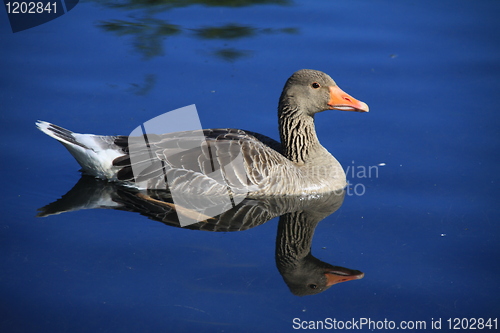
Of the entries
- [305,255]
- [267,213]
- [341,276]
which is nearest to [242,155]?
[267,213]

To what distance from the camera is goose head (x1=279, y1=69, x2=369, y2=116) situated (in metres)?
8.19

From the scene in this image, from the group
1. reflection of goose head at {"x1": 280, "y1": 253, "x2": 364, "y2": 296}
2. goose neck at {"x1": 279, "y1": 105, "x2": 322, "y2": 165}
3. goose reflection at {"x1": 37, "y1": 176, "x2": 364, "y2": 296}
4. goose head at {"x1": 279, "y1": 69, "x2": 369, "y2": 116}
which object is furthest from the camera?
goose neck at {"x1": 279, "y1": 105, "x2": 322, "y2": 165}

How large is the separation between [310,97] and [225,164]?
1.50 metres

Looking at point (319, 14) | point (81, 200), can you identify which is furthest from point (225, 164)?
point (319, 14)

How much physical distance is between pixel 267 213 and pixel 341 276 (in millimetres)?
1626

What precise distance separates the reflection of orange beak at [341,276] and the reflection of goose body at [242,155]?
1.89m

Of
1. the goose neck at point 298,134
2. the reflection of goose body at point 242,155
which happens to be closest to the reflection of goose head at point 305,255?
the reflection of goose body at point 242,155

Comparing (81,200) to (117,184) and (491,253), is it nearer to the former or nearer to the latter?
(117,184)

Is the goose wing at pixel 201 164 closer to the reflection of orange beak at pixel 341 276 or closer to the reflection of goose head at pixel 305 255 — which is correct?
the reflection of goose head at pixel 305 255

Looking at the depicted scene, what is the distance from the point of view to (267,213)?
7.77 meters

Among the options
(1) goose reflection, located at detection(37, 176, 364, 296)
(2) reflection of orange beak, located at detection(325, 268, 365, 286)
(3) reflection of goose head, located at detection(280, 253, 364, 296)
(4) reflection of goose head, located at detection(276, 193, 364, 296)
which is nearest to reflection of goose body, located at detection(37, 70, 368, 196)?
(1) goose reflection, located at detection(37, 176, 364, 296)

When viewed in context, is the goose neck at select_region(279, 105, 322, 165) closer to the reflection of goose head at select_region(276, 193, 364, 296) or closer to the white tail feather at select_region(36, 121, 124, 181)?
the reflection of goose head at select_region(276, 193, 364, 296)

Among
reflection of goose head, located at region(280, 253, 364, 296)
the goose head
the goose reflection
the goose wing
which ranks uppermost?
the goose head

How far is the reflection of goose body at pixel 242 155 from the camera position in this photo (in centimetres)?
802
